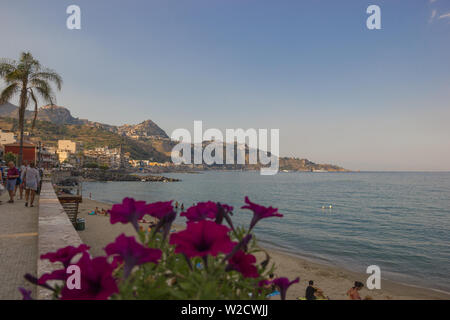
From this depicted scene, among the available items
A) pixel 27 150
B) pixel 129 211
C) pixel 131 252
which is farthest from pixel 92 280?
pixel 27 150

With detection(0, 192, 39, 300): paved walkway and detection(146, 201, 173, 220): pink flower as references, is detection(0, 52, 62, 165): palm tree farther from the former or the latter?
detection(146, 201, 173, 220): pink flower

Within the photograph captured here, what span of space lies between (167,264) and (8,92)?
2546 centimetres

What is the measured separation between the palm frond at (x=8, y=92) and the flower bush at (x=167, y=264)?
2504 cm

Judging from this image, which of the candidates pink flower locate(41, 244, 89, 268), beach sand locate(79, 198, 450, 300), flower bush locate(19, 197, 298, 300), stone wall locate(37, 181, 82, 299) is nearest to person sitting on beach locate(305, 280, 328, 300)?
beach sand locate(79, 198, 450, 300)

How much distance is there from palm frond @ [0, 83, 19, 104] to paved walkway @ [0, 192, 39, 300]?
13.1 meters

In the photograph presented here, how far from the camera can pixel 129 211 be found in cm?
125

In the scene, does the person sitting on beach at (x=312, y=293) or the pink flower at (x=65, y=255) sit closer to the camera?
the pink flower at (x=65, y=255)

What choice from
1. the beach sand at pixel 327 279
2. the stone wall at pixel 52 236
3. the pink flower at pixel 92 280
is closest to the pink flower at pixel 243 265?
the pink flower at pixel 92 280

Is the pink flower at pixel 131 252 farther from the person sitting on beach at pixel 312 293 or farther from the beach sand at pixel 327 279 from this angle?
the beach sand at pixel 327 279

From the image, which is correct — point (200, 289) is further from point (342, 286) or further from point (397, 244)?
point (397, 244)

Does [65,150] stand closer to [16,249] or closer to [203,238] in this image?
[16,249]

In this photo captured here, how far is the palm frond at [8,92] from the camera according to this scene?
65.9ft
